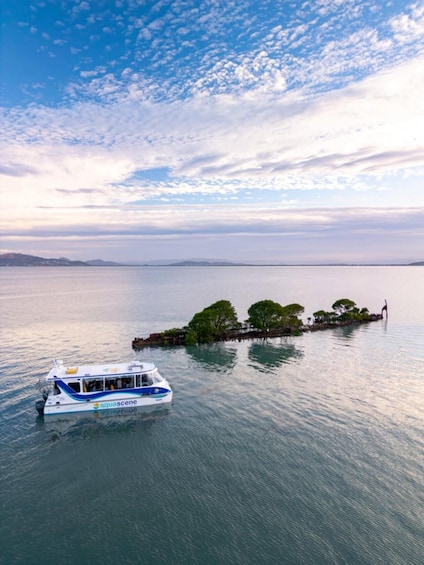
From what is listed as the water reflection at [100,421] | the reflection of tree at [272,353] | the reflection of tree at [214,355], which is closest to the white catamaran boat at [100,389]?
the water reflection at [100,421]

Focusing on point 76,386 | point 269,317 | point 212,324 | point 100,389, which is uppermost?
point 269,317

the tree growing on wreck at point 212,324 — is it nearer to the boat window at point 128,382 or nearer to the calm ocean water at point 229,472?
the calm ocean water at point 229,472

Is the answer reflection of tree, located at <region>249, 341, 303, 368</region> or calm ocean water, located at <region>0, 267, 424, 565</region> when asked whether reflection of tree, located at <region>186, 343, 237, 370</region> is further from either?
reflection of tree, located at <region>249, 341, 303, 368</region>

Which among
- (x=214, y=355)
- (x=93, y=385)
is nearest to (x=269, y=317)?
(x=214, y=355)

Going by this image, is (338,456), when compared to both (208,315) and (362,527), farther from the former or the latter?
(208,315)

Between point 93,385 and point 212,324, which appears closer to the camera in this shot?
point 93,385

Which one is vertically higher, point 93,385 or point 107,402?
point 93,385

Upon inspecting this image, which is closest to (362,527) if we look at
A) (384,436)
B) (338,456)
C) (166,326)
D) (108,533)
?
(338,456)

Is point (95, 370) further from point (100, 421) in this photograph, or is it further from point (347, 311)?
point (347, 311)
